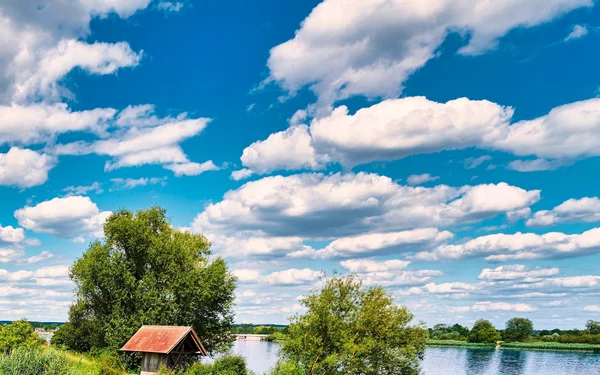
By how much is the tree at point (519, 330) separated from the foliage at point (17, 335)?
16342 cm

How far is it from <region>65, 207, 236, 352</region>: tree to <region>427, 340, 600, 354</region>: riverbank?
118 m

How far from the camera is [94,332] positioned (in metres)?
56.6

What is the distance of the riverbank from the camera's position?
145 metres

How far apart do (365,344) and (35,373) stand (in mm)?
24043

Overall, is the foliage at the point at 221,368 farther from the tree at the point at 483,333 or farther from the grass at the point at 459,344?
the tree at the point at 483,333

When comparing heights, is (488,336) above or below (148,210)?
below

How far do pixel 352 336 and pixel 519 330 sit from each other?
156 metres

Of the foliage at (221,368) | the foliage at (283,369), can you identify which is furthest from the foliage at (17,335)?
the foliage at (283,369)

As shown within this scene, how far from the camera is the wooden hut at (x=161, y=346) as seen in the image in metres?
40.8

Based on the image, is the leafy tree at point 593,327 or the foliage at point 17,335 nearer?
the foliage at point 17,335

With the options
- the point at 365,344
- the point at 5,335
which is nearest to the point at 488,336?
the point at 365,344

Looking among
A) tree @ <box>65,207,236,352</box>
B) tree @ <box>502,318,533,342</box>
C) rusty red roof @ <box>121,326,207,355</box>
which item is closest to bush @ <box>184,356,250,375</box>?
rusty red roof @ <box>121,326,207,355</box>

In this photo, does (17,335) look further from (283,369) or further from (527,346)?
(527,346)

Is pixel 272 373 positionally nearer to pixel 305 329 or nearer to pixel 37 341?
pixel 305 329
